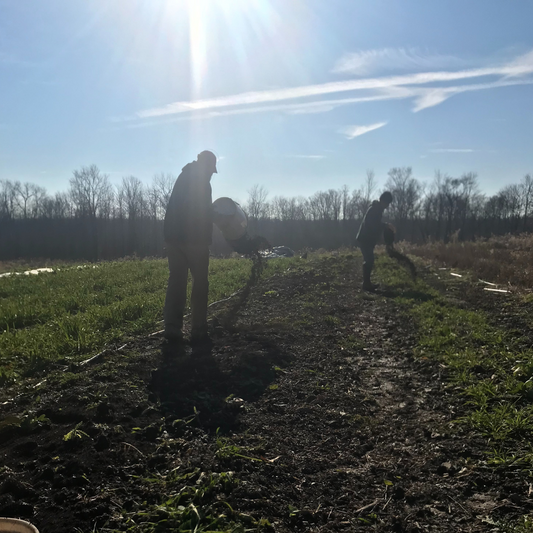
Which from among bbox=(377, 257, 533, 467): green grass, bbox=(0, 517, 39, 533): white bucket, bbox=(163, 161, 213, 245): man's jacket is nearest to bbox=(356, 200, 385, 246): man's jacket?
bbox=(377, 257, 533, 467): green grass

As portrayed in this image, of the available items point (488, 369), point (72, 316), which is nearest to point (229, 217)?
point (72, 316)

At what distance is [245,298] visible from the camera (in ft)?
27.5

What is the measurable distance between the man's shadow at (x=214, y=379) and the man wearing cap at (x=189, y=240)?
1.16 feet

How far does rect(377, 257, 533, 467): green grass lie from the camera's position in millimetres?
2590

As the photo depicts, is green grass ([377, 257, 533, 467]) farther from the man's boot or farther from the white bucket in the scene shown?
the white bucket

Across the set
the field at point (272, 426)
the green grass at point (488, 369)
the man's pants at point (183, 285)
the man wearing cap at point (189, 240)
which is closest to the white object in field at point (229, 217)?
the field at point (272, 426)

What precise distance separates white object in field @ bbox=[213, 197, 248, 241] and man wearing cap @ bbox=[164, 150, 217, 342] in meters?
2.58

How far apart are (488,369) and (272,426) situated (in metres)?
2.20

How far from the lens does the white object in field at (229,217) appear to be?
791cm

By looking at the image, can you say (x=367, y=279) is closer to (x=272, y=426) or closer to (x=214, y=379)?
(x=214, y=379)

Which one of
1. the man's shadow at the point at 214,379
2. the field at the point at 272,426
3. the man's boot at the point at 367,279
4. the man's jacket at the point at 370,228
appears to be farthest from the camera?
the man's jacket at the point at 370,228

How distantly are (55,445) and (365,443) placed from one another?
1.95 meters

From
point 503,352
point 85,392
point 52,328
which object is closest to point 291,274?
point 52,328

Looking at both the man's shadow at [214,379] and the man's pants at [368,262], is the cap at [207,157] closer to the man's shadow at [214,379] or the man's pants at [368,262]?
the man's shadow at [214,379]
